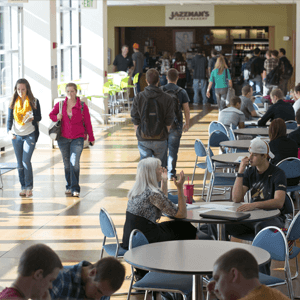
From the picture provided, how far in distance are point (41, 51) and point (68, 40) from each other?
537 centimetres

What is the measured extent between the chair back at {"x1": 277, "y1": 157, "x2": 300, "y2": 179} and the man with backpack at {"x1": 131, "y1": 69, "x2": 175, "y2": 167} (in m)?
1.54

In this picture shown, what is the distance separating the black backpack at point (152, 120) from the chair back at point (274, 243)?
10.9 feet

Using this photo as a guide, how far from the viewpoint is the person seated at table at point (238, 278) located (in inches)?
89.7

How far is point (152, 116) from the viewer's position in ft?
22.2

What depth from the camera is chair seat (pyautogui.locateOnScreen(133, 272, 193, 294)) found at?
3.34 m

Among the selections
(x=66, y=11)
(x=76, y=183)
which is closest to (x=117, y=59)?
(x=66, y=11)

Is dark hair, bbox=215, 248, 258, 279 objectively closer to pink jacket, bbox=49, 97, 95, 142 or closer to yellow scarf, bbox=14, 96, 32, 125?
pink jacket, bbox=49, 97, 95, 142

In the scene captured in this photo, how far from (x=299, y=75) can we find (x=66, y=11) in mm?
7843

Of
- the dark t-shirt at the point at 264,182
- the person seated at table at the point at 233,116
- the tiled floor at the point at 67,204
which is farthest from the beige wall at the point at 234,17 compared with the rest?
the dark t-shirt at the point at 264,182

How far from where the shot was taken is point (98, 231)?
5.95m

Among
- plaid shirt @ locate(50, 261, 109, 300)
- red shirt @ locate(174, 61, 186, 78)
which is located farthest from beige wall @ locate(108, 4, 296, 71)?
plaid shirt @ locate(50, 261, 109, 300)

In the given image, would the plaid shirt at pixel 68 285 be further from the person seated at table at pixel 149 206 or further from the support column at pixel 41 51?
the support column at pixel 41 51

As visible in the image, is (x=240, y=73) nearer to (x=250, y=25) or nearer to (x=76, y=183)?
(x=250, y=25)

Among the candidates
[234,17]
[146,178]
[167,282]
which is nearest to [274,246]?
[167,282]
